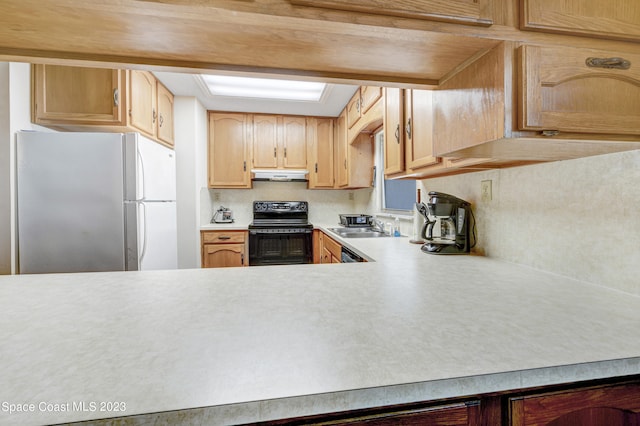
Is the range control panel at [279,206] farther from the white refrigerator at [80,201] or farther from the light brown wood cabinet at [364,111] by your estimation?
the white refrigerator at [80,201]

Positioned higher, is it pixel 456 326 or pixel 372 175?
pixel 372 175

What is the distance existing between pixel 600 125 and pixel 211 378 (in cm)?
107

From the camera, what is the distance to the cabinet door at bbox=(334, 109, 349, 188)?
341 cm

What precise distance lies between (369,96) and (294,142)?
4.82 feet

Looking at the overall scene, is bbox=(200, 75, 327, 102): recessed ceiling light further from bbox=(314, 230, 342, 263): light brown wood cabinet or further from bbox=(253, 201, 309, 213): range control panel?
bbox=(314, 230, 342, 263): light brown wood cabinet

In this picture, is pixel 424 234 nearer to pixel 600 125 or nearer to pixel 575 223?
pixel 575 223

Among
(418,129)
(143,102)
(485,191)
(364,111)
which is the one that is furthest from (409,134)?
(143,102)

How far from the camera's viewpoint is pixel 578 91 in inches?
28.9

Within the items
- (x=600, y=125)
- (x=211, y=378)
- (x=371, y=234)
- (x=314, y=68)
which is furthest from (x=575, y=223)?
(x=371, y=234)

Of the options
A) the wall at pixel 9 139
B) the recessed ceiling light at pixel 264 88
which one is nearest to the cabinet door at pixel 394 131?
the recessed ceiling light at pixel 264 88

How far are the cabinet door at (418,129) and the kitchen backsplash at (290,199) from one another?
1915 mm

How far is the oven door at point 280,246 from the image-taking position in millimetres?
3211

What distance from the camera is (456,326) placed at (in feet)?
2.11

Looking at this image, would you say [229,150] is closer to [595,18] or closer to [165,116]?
[165,116]
